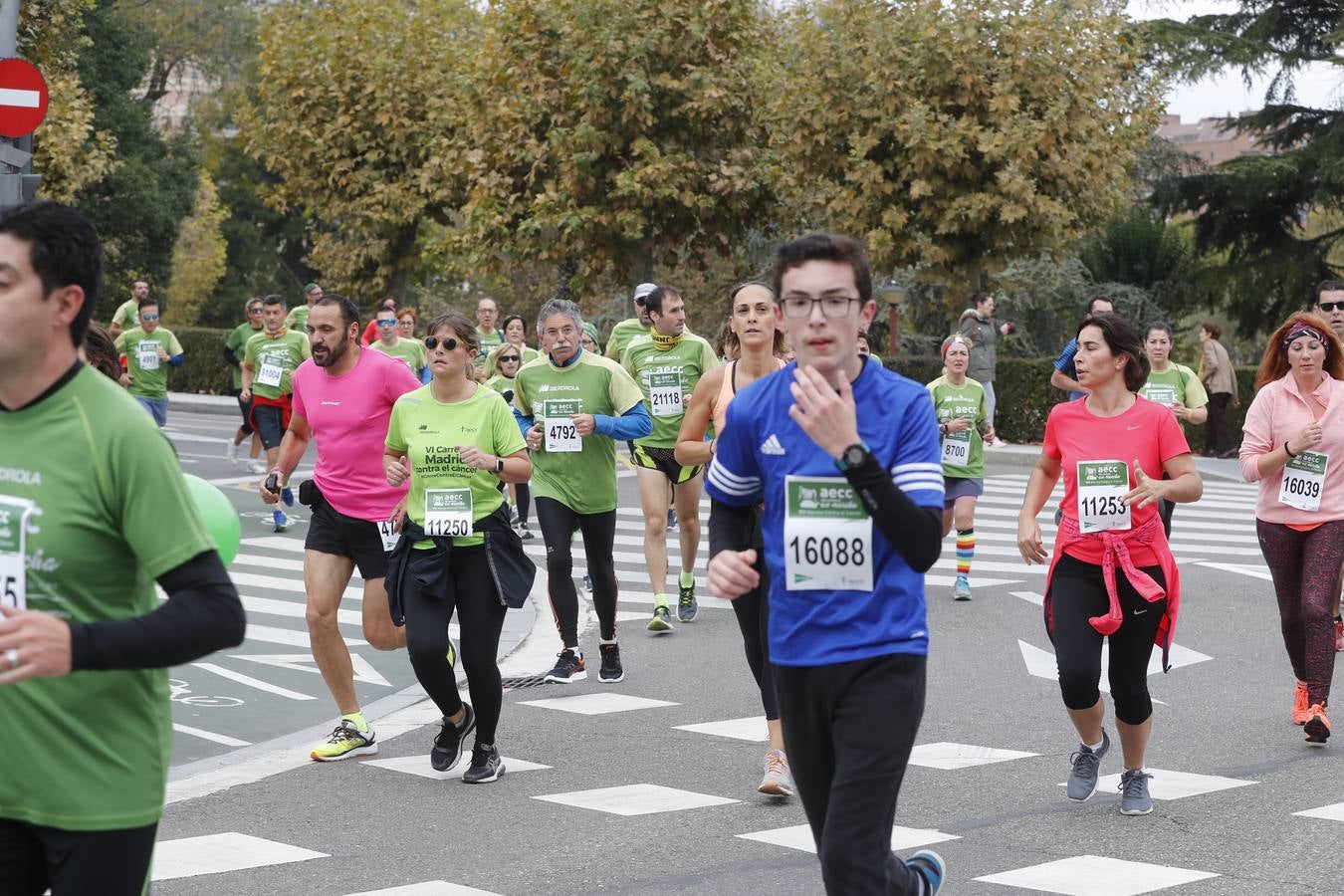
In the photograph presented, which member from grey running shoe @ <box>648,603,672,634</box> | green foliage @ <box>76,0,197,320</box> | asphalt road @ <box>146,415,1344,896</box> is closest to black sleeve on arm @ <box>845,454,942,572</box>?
asphalt road @ <box>146,415,1344,896</box>

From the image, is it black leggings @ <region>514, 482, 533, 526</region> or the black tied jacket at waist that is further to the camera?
black leggings @ <region>514, 482, 533, 526</region>

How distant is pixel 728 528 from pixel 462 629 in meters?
3.38

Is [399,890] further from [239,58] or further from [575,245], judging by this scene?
[239,58]

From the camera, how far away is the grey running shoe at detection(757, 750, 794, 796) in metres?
7.18

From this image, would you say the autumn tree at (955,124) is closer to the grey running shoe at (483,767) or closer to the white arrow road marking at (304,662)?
the white arrow road marking at (304,662)

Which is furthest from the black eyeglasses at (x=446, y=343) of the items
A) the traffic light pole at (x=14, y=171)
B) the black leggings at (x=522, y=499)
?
the black leggings at (x=522, y=499)

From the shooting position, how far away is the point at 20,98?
1231 cm

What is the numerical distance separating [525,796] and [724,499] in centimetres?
306

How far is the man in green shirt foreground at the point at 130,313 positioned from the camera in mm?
21938

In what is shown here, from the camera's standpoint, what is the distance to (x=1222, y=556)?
16.2 metres

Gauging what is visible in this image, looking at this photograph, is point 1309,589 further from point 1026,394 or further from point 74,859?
point 1026,394

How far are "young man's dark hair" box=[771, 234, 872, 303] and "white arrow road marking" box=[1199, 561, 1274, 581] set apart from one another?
36.9 feet

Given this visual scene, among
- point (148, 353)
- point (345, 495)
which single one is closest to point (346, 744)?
point (345, 495)

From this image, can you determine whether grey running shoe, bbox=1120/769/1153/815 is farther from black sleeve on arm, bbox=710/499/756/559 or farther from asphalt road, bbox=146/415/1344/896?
black sleeve on arm, bbox=710/499/756/559
